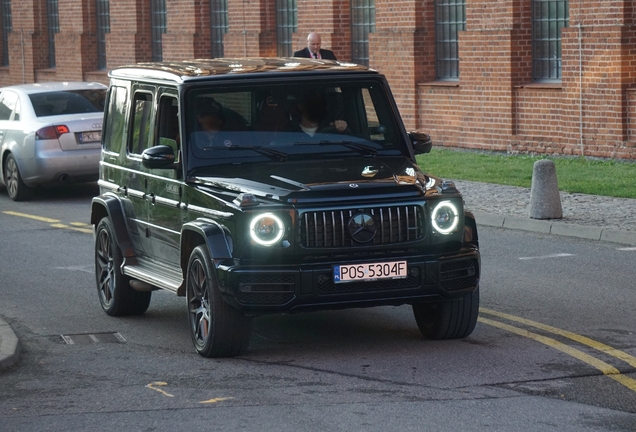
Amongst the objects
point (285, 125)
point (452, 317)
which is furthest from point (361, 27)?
point (452, 317)

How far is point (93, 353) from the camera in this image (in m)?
9.10

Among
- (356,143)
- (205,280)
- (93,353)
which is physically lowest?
(93,353)

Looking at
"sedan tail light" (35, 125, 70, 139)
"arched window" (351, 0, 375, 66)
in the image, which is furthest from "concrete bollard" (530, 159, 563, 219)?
"arched window" (351, 0, 375, 66)

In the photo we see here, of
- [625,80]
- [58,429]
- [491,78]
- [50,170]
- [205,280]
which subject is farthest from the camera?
[491,78]

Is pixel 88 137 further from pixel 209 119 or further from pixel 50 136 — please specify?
pixel 209 119

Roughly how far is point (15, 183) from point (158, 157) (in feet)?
37.0

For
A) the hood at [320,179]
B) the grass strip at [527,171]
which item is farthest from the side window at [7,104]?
the hood at [320,179]

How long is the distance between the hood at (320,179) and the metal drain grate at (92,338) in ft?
4.48

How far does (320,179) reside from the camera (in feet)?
27.8

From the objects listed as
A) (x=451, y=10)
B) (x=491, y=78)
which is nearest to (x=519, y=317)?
(x=491, y=78)

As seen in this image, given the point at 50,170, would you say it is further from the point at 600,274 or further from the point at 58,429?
the point at 58,429

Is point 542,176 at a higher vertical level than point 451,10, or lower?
lower

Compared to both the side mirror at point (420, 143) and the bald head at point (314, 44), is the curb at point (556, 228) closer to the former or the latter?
the bald head at point (314, 44)

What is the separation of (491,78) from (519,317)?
14.1 meters
